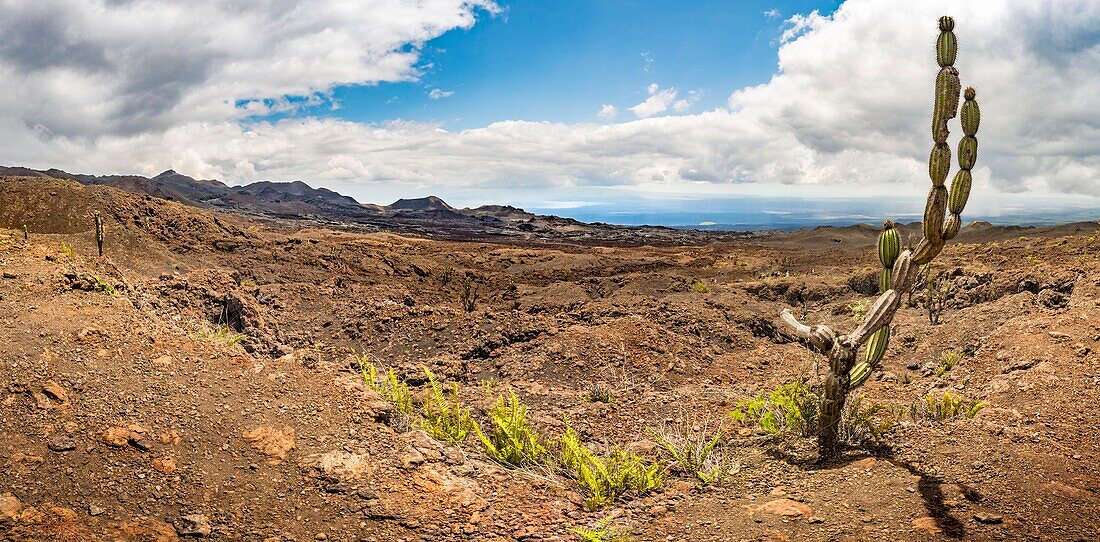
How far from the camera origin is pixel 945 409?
208 inches

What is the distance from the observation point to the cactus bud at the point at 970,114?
15.7 ft

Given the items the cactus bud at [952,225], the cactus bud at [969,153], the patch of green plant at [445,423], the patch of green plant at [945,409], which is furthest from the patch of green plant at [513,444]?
the cactus bud at [969,153]

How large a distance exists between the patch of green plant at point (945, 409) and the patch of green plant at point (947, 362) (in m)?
2.59

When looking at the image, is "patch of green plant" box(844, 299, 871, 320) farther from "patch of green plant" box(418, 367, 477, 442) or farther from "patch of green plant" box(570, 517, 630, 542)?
"patch of green plant" box(570, 517, 630, 542)

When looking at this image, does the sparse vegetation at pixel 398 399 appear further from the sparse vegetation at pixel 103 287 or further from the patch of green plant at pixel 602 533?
the sparse vegetation at pixel 103 287

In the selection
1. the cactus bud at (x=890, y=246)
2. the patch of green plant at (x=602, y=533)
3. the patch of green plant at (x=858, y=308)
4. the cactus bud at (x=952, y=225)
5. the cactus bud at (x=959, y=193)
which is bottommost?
the patch of green plant at (x=602, y=533)

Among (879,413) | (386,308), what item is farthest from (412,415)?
(386,308)

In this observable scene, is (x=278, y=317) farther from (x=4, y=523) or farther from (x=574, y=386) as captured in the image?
(x=4, y=523)

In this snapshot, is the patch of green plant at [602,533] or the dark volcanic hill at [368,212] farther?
the dark volcanic hill at [368,212]

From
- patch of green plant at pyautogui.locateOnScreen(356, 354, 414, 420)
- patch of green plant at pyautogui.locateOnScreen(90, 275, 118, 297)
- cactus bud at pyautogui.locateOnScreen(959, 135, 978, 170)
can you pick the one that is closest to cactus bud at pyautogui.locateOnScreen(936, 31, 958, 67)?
cactus bud at pyautogui.locateOnScreen(959, 135, 978, 170)

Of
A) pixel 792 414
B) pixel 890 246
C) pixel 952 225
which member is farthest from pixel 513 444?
pixel 952 225

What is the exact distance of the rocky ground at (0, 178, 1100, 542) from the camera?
3.62 m

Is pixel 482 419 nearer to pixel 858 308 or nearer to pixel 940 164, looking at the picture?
pixel 940 164

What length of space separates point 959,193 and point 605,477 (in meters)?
3.74
